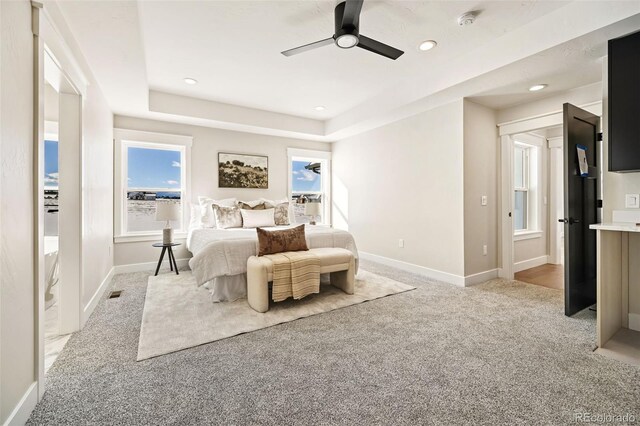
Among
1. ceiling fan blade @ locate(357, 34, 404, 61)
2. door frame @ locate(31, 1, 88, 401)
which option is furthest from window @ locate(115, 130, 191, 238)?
ceiling fan blade @ locate(357, 34, 404, 61)

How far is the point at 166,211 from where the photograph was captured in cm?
405

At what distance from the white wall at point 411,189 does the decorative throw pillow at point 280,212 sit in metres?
1.42

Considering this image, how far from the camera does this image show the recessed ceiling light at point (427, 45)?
286 cm

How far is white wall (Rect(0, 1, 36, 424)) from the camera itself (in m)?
1.27

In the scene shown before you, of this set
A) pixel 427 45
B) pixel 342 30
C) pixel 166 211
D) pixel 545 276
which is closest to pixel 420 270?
pixel 545 276

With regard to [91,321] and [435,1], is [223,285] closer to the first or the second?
[91,321]

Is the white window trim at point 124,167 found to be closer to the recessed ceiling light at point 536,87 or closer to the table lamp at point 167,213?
the table lamp at point 167,213

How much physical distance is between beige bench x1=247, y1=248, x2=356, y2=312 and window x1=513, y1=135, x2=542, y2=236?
3.30 metres

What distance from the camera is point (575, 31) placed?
220 centimetres

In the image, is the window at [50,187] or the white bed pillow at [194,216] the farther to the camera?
the white bed pillow at [194,216]

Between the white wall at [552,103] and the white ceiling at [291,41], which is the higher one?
the white ceiling at [291,41]

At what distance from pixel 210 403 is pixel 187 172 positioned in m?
4.00

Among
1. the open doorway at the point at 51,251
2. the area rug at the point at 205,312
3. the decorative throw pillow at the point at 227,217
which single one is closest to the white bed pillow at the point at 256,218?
the decorative throw pillow at the point at 227,217

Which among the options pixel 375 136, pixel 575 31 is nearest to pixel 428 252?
pixel 375 136
